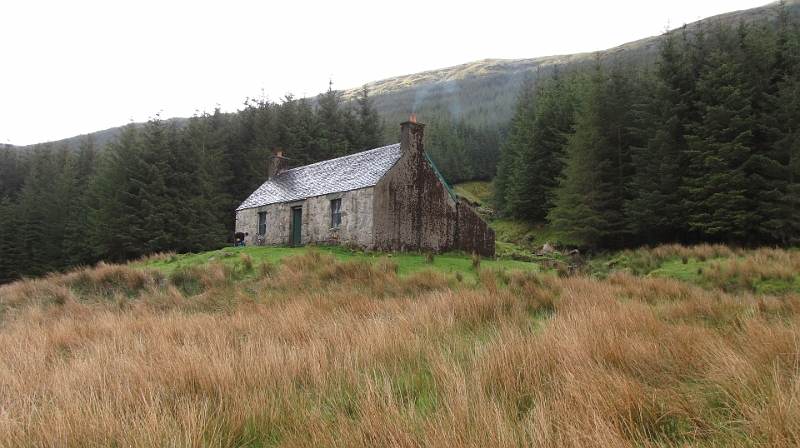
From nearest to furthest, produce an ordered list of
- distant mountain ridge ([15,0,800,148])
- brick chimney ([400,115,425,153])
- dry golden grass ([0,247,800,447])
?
1. dry golden grass ([0,247,800,447])
2. brick chimney ([400,115,425,153])
3. distant mountain ridge ([15,0,800,148])

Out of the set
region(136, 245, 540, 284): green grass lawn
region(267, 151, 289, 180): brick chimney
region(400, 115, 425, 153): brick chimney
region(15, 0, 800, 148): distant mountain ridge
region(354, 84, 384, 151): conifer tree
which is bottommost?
region(136, 245, 540, 284): green grass lawn

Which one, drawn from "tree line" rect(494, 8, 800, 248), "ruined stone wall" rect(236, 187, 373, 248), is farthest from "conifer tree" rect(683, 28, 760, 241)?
"ruined stone wall" rect(236, 187, 373, 248)

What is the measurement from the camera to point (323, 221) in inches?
935

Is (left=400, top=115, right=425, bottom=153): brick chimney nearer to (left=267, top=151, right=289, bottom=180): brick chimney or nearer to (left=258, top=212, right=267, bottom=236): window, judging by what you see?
(left=258, top=212, right=267, bottom=236): window

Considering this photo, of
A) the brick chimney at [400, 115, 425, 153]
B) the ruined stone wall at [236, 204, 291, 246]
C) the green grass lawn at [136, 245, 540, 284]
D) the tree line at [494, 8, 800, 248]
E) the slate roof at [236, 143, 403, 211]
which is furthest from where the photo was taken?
the ruined stone wall at [236, 204, 291, 246]

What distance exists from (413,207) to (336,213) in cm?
390

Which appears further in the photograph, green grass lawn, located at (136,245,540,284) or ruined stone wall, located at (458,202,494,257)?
ruined stone wall, located at (458,202,494,257)

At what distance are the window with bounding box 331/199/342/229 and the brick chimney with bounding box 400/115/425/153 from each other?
4.34 metres

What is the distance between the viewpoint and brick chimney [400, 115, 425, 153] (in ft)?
77.1

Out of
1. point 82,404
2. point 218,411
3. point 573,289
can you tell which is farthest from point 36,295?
point 573,289

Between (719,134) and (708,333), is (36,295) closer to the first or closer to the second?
(708,333)

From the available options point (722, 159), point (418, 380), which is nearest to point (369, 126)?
point (722, 159)

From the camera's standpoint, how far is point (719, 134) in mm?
24422

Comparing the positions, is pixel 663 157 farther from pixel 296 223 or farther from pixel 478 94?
pixel 478 94
